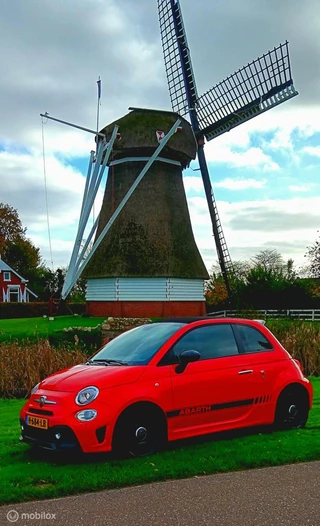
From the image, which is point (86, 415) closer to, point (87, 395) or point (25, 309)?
point (87, 395)

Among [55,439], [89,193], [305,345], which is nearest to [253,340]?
[55,439]

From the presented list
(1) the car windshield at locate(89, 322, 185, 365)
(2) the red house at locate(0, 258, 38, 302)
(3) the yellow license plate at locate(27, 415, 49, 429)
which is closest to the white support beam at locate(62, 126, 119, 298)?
(1) the car windshield at locate(89, 322, 185, 365)

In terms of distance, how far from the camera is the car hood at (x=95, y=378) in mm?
6891

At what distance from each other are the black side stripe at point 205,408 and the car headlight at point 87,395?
0.95 m

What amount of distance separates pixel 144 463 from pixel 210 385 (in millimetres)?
1450

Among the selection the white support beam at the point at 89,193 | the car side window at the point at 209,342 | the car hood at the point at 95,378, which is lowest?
the car hood at the point at 95,378

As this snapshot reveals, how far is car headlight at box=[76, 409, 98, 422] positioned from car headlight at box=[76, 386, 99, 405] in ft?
0.32

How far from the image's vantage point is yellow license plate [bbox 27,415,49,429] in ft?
22.1

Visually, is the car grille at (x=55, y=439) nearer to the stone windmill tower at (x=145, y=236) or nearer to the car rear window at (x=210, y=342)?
the car rear window at (x=210, y=342)

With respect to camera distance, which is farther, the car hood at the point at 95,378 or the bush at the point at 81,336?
the bush at the point at 81,336

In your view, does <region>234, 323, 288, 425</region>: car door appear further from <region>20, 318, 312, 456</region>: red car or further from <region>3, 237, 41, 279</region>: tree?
<region>3, 237, 41, 279</region>: tree

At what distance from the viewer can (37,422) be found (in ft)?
22.6

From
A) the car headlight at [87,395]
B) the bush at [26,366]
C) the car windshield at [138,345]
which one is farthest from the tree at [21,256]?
the car headlight at [87,395]

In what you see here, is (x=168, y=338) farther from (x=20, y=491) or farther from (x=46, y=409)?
(x=20, y=491)
